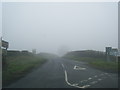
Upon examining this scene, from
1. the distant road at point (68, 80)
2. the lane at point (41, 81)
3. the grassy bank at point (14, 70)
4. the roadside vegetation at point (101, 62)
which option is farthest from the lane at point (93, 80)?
the roadside vegetation at point (101, 62)

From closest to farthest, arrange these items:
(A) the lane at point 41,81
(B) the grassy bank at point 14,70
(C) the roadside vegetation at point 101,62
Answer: (A) the lane at point 41,81
(B) the grassy bank at point 14,70
(C) the roadside vegetation at point 101,62

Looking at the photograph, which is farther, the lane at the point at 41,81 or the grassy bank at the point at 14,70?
the grassy bank at the point at 14,70

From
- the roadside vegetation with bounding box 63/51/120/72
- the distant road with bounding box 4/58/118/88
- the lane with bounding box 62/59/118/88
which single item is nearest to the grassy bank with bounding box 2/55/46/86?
the distant road with bounding box 4/58/118/88

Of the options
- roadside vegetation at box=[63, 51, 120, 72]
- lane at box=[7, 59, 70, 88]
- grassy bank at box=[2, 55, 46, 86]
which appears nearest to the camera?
lane at box=[7, 59, 70, 88]

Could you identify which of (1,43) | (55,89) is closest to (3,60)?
(1,43)

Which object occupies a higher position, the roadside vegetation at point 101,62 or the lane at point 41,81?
the lane at point 41,81

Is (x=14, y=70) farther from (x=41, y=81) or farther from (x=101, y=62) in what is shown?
(x=101, y=62)

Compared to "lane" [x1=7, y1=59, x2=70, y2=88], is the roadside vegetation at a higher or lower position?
lower

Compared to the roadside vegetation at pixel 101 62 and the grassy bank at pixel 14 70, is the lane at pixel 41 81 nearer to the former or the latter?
the grassy bank at pixel 14 70

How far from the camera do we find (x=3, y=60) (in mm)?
18234

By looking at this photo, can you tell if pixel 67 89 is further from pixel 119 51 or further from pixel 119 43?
pixel 119 43

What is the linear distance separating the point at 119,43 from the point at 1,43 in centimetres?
2644

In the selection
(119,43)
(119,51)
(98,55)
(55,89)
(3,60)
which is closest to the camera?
(55,89)

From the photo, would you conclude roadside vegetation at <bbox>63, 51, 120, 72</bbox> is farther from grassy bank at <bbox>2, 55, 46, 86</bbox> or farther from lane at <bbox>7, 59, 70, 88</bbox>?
grassy bank at <bbox>2, 55, 46, 86</bbox>
